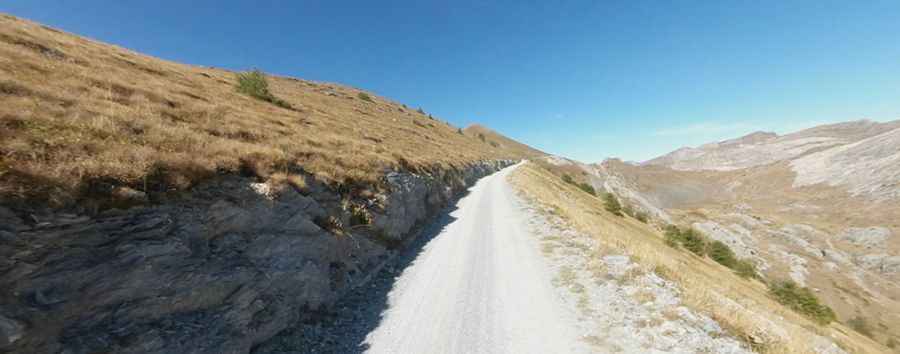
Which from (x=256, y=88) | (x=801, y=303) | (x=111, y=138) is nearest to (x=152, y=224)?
(x=111, y=138)

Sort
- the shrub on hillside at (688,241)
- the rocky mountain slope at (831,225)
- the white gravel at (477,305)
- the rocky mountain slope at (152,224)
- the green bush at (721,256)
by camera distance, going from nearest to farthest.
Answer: the rocky mountain slope at (152,224) < the white gravel at (477,305) < the shrub on hillside at (688,241) < the green bush at (721,256) < the rocky mountain slope at (831,225)

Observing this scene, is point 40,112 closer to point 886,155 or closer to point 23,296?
point 23,296

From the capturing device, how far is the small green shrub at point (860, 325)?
40.6m

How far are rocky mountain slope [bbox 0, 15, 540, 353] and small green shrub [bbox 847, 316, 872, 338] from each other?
2681 inches

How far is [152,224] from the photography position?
6.43 metres

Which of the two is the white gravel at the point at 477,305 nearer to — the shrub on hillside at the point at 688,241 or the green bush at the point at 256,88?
the green bush at the point at 256,88

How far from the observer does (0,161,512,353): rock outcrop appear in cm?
473

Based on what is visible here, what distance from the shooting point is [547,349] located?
7020 millimetres

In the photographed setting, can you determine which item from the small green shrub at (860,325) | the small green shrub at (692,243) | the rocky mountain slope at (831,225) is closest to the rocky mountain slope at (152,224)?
the small green shrub at (692,243)

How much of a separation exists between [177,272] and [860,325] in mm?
75757

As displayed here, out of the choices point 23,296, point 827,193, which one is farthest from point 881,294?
point 23,296

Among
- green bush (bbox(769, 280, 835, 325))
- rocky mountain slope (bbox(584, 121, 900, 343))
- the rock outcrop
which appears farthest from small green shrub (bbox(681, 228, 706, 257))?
the rock outcrop

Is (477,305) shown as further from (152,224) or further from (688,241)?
(688,241)

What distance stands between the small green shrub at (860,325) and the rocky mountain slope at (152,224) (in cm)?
6810
